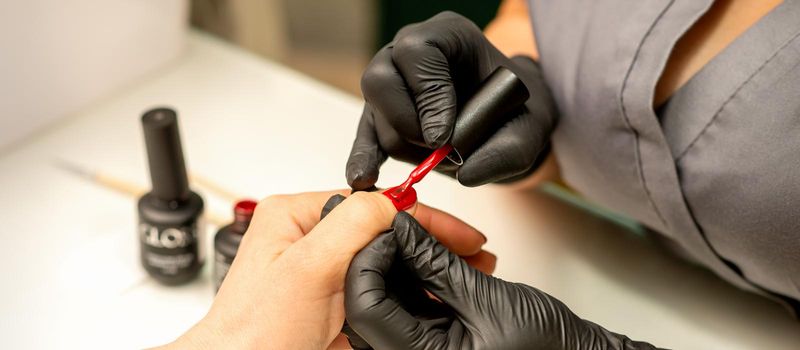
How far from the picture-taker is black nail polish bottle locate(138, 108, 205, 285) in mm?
692

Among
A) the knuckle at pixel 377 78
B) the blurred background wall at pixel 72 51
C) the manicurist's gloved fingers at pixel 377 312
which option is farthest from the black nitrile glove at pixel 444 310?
the blurred background wall at pixel 72 51

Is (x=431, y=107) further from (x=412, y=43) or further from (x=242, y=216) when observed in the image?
(x=242, y=216)

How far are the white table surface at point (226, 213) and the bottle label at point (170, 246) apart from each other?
0.03 meters

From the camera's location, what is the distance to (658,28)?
639mm

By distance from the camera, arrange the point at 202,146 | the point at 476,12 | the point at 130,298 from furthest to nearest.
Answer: the point at 476,12 → the point at 202,146 → the point at 130,298

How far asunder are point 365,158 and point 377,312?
0.53 ft

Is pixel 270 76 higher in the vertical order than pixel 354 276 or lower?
lower

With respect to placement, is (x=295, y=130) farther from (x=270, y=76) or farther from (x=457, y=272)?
(x=457, y=272)

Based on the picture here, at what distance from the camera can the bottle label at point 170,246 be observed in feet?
2.37

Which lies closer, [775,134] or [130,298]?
[775,134]

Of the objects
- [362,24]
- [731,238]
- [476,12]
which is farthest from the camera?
[362,24]

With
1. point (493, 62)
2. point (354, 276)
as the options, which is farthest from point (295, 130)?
point (354, 276)

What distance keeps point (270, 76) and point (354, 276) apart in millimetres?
599

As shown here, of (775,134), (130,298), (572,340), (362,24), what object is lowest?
(362,24)
